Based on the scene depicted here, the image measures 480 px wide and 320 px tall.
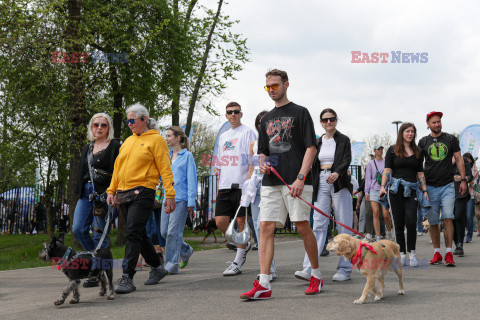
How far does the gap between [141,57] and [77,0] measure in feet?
10.4

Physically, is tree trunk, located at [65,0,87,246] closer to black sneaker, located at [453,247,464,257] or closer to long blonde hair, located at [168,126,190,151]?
long blonde hair, located at [168,126,190,151]

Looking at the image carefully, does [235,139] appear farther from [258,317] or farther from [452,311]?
[452,311]

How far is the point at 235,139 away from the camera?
287 inches

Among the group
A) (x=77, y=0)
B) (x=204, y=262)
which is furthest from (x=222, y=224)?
(x=77, y=0)

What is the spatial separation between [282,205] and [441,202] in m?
3.69

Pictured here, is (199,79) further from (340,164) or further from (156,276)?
(156,276)

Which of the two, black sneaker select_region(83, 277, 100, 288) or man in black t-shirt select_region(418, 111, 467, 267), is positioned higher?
man in black t-shirt select_region(418, 111, 467, 267)

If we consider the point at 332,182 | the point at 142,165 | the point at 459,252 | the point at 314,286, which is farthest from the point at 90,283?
the point at 459,252

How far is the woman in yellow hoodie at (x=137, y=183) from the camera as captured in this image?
19.6ft

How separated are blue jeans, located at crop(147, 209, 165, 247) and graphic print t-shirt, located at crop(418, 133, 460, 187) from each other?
427 centimetres

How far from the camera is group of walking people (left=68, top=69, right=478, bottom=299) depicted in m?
5.53

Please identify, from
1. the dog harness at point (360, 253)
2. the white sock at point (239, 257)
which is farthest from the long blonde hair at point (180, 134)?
the dog harness at point (360, 253)

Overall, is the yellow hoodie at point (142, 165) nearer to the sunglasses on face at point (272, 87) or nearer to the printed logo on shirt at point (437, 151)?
the sunglasses on face at point (272, 87)

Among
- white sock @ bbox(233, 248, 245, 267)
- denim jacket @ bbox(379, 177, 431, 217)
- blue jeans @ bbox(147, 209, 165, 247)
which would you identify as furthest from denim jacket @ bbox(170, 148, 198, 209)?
denim jacket @ bbox(379, 177, 431, 217)
